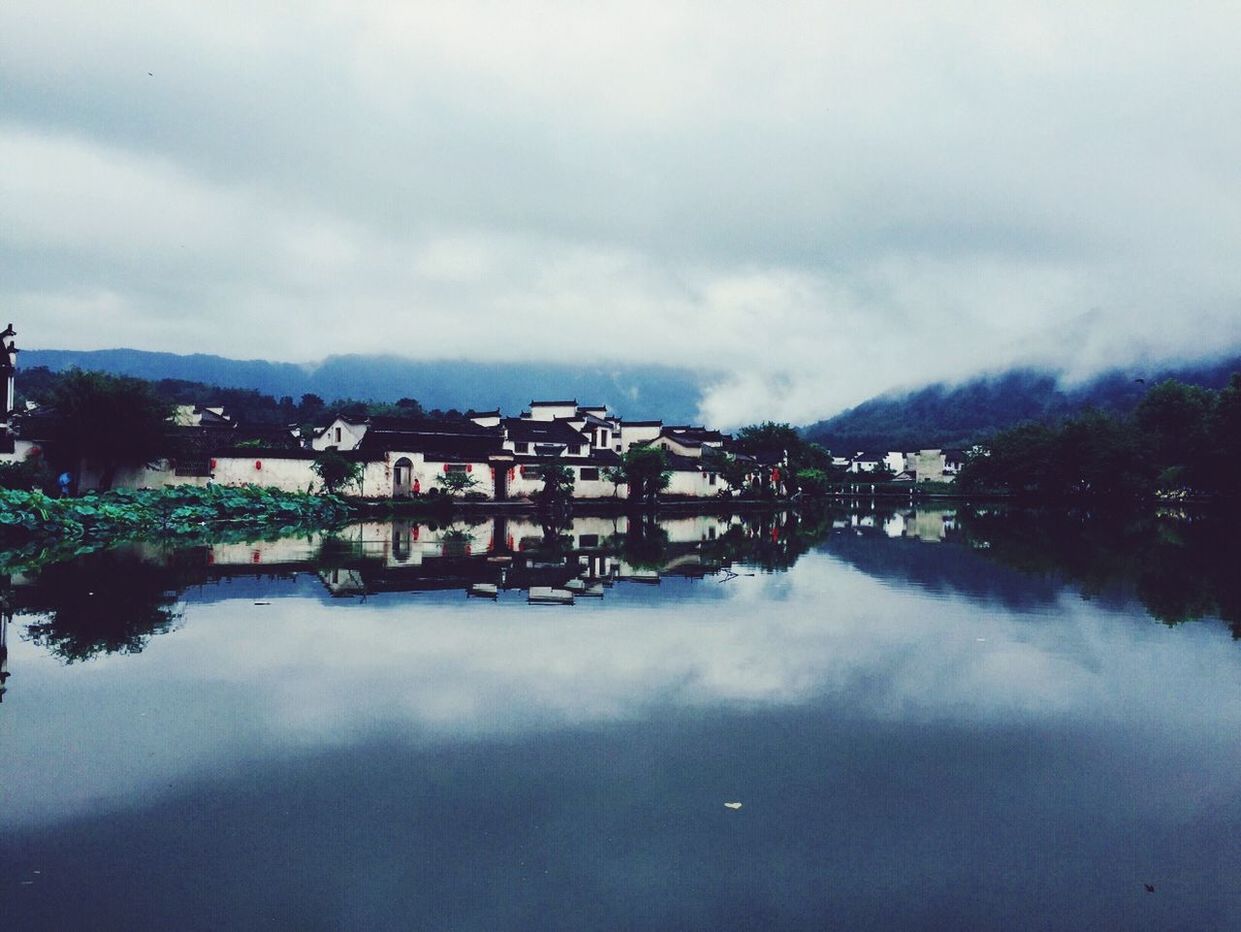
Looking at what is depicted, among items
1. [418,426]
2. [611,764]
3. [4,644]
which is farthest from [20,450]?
[611,764]

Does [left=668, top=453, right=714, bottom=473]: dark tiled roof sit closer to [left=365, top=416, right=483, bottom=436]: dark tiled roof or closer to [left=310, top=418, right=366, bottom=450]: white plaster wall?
[left=365, top=416, right=483, bottom=436]: dark tiled roof

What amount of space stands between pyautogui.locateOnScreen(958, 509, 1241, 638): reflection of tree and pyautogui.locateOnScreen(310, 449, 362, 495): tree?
909 inches

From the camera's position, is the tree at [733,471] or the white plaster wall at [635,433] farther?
the white plaster wall at [635,433]

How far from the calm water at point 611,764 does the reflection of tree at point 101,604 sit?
0.09m

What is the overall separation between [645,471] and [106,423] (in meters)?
22.7

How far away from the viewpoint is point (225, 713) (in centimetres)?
704

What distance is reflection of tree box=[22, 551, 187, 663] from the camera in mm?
9461

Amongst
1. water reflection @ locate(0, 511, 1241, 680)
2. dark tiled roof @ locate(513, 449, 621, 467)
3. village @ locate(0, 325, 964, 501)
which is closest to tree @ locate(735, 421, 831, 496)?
village @ locate(0, 325, 964, 501)

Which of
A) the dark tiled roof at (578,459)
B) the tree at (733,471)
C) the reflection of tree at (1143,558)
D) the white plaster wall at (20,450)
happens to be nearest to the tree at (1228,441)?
the reflection of tree at (1143,558)

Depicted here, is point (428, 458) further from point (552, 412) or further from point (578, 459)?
point (552, 412)

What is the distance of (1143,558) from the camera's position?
20750 mm

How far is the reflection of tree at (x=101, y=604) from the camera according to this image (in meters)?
9.46

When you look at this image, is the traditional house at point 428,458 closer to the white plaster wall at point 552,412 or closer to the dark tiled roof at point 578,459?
the dark tiled roof at point 578,459

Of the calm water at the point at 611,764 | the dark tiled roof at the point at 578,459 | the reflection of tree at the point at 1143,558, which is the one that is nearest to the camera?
the calm water at the point at 611,764
